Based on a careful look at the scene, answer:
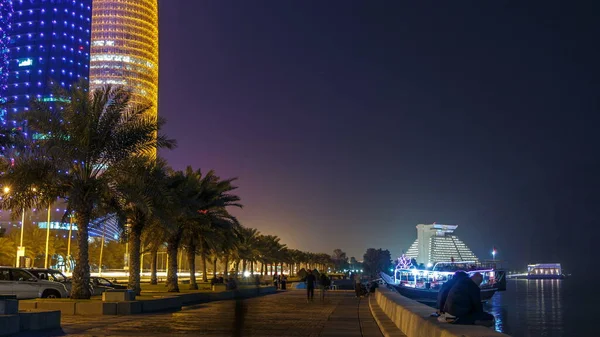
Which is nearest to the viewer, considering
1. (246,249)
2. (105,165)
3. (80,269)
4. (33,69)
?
(80,269)

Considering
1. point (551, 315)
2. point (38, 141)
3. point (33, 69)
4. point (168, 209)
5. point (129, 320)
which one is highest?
point (33, 69)

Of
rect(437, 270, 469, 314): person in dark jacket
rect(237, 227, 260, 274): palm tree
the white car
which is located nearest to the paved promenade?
rect(437, 270, 469, 314): person in dark jacket

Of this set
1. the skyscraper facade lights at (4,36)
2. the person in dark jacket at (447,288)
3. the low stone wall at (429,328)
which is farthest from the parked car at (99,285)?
the skyscraper facade lights at (4,36)

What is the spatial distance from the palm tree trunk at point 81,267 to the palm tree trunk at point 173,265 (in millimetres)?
12077

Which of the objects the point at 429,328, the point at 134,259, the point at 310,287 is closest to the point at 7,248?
the point at 134,259

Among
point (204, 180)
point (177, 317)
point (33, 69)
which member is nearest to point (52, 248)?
point (204, 180)

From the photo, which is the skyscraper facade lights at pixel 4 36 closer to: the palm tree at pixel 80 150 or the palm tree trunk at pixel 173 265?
the palm tree trunk at pixel 173 265

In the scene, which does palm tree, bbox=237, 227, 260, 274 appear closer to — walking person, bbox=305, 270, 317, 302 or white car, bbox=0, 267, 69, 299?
walking person, bbox=305, 270, 317, 302

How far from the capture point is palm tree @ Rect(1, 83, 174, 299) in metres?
24.8

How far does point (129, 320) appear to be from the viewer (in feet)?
67.6

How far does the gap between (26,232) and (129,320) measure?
76.6 m

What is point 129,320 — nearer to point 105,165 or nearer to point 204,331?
point 204,331

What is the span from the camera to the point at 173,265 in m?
38.4

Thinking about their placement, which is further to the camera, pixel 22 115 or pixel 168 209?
pixel 168 209
